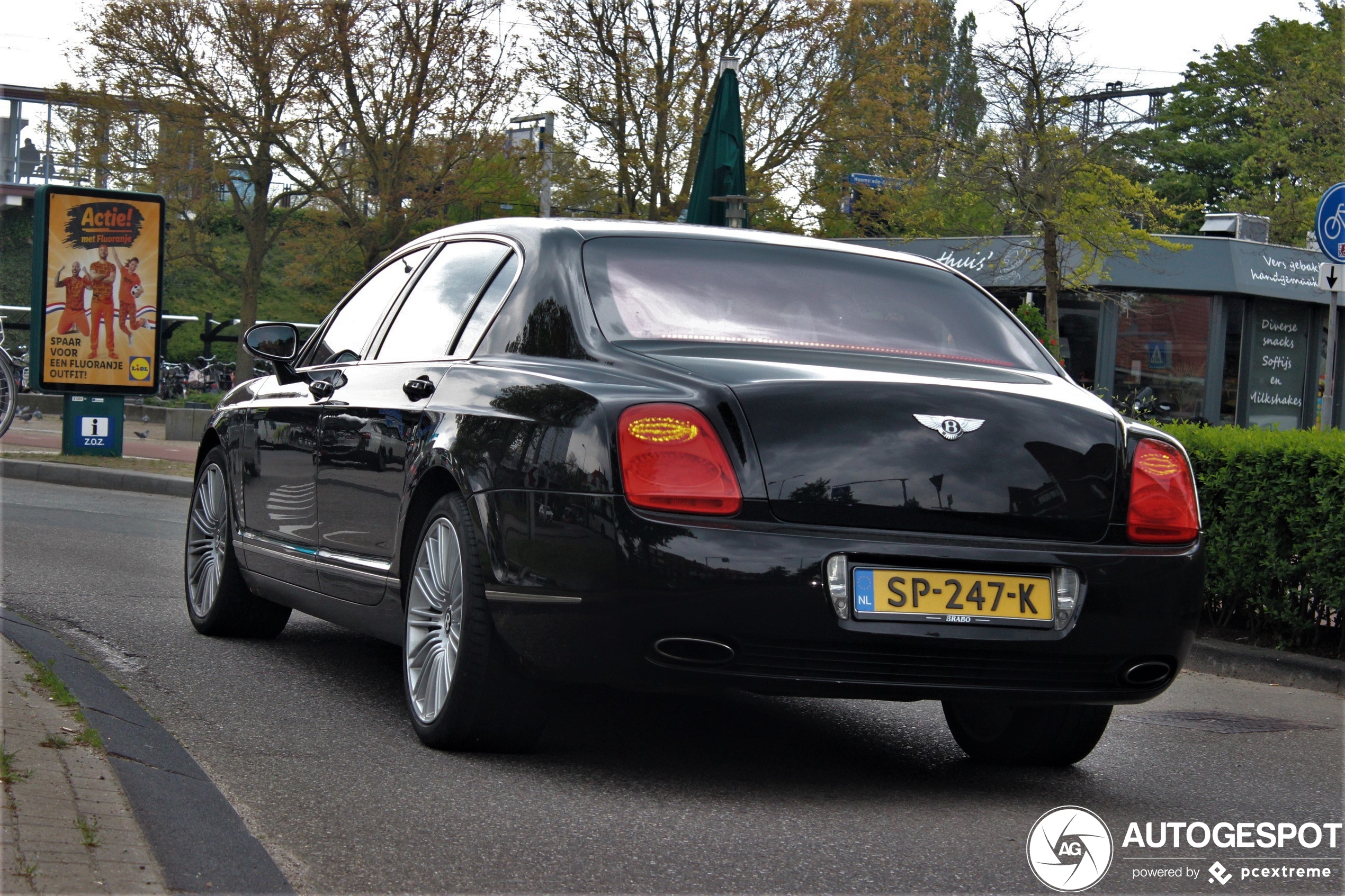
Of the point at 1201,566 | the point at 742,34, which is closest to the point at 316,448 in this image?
the point at 1201,566

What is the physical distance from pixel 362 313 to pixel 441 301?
882 mm

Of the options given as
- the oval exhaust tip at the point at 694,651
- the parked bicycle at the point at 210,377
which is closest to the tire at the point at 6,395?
the parked bicycle at the point at 210,377

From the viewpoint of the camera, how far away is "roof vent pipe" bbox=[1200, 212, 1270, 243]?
33.3 meters

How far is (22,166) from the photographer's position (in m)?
51.5

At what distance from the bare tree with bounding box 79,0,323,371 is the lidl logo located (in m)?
8.45

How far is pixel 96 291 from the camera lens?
1808 cm

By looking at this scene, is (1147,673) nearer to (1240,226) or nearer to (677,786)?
(677,786)

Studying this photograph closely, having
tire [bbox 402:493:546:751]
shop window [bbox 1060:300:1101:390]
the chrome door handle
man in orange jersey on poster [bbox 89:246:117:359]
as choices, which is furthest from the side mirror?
shop window [bbox 1060:300:1101:390]

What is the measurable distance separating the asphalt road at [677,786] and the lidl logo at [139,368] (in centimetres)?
1198

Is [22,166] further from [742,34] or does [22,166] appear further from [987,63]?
[987,63]

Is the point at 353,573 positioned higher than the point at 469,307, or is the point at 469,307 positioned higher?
the point at 469,307

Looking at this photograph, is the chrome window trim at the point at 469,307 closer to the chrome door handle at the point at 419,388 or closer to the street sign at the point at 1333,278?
the chrome door handle at the point at 419,388

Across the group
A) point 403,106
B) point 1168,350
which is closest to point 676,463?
point 403,106

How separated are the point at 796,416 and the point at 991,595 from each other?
0.66m
